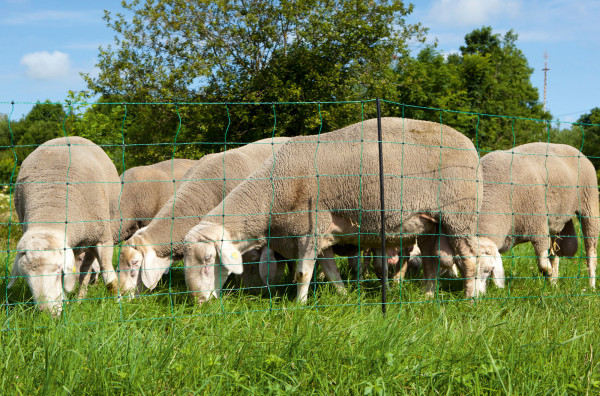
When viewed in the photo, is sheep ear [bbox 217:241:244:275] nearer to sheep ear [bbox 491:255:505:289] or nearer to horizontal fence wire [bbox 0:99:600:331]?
horizontal fence wire [bbox 0:99:600:331]

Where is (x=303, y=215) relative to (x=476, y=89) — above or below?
below

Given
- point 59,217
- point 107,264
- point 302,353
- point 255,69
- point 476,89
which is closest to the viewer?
point 302,353

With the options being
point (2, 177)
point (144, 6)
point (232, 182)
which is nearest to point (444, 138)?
point (232, 182)

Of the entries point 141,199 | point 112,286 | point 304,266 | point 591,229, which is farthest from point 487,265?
point 141,199

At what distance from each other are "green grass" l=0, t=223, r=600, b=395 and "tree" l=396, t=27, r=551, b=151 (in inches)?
377

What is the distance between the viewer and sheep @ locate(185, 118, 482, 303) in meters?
4.67

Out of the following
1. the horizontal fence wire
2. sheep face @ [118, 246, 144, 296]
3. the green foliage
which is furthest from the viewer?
the green foliage

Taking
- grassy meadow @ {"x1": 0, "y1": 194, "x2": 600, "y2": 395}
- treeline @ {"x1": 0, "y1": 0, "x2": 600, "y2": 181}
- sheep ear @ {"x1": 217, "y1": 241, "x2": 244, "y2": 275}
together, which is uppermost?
treeline @ {"x1": 0, "y1": 0, "x2": 600, "y2": 181}

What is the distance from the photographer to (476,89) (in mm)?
22516

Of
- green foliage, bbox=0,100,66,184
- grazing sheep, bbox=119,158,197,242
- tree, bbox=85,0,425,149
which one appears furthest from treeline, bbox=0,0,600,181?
green foliage, bbox=0,100,66,184

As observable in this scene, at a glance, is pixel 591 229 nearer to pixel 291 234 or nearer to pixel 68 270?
pixel 291 234

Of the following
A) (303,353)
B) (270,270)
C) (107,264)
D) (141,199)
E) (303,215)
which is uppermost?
(141,199)

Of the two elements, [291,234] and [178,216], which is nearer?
[291,234]

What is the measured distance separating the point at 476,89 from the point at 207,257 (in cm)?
2017
